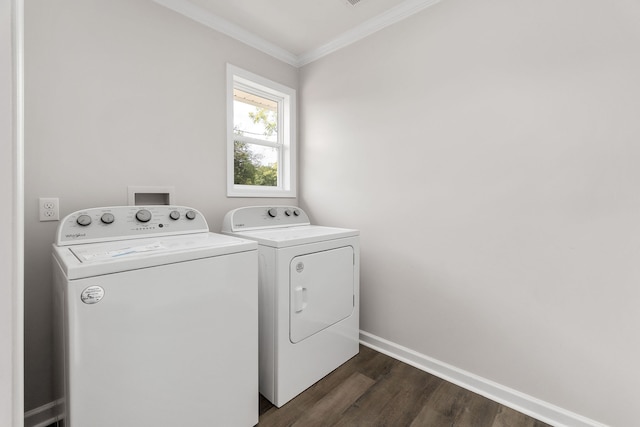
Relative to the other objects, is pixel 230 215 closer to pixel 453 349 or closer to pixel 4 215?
pixel 4 215

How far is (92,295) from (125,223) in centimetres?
70

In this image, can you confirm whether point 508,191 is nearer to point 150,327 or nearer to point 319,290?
point 319,290

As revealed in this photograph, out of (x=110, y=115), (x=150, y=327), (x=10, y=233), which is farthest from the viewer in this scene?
(x=110, y=115)

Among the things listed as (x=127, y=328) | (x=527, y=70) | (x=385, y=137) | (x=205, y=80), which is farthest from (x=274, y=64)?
→ (x=127, y=328)

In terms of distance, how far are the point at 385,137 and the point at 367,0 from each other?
0.90 metres

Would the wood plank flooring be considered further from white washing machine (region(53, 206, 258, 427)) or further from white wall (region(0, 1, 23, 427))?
white wall (region(0, 1, 23, 427))

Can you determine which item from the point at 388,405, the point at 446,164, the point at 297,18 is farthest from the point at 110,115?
the point at 388,405

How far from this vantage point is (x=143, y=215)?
1.62 meters

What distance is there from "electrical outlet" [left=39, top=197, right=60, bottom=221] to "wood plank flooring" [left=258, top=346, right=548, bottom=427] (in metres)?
1.51

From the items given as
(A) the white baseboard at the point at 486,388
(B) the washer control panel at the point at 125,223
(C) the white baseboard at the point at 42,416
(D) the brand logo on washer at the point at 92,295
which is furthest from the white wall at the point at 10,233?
(A) the white baseboard at the point at 486,388

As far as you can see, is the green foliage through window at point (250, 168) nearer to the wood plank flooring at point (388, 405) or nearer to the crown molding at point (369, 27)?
the crown molding at point (369, 27)

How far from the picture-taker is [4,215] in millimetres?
495

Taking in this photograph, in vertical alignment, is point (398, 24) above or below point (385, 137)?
above

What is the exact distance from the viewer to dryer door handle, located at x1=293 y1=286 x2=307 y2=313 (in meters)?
1.65
